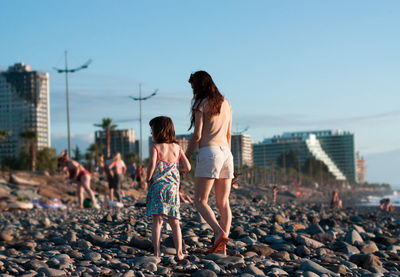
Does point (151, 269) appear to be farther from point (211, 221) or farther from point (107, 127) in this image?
point (107, 127)

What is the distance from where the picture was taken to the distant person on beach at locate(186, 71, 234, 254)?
5746mm

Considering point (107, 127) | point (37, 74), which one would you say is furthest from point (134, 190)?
point (37, 74)

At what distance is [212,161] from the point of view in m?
5.71

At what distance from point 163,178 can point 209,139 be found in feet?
2.04

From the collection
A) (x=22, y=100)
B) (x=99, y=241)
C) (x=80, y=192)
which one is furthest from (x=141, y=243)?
(x=22, y=100)

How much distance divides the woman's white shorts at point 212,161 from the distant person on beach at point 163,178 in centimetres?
32

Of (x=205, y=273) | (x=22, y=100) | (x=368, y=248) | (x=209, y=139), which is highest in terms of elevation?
(x=22, y=100)

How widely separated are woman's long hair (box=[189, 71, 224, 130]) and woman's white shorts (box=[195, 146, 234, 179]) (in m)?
0.34

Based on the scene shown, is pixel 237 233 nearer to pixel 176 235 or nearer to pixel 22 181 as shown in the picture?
pixel 176 235

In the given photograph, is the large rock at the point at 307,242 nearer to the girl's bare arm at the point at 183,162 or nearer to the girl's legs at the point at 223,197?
the girl's legs at the point at 223,197

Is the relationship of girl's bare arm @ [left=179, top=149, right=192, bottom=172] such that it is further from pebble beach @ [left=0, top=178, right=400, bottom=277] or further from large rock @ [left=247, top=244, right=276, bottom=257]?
large rock @ [left=247, top=244, right=276, bottom=257]

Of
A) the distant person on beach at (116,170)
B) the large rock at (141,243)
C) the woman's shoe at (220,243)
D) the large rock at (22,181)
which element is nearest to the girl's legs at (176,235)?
the woman's shoe at (220,243)

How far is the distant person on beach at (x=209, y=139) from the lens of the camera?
5.75 meters

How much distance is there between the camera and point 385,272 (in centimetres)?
605
